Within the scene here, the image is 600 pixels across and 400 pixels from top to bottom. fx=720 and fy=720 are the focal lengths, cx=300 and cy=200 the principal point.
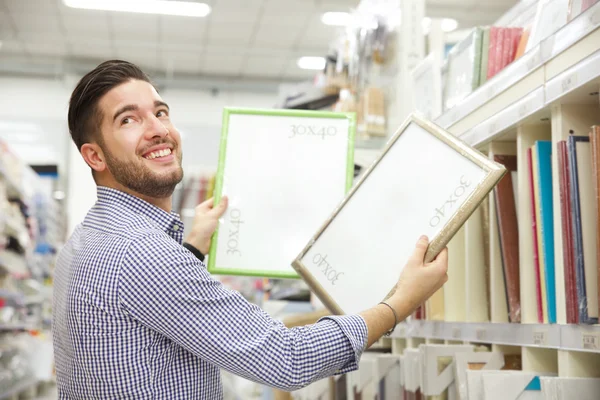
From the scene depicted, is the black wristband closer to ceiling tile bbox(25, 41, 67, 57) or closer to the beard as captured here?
the beard

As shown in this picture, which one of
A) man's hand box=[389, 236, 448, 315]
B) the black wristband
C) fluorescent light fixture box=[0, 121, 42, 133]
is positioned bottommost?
man's hand box=[389, 236, 448, 315]

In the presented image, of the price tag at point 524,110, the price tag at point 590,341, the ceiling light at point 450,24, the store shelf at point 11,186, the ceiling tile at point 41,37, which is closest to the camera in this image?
the price tag at point 590,341

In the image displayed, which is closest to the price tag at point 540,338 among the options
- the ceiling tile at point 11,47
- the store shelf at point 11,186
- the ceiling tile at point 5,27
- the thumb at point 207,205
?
the thumb at point 207,205

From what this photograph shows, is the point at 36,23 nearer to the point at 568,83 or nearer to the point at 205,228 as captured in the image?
the point at 205,228

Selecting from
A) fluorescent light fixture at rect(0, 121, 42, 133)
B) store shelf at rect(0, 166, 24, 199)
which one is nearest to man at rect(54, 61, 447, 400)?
store shelf at rect(0, 166, 24, 199)

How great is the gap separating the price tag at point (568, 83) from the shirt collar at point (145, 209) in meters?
0.89

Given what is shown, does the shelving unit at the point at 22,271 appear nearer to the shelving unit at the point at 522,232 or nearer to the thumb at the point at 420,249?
the shelving unit at the point at 522,232

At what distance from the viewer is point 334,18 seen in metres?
8.48

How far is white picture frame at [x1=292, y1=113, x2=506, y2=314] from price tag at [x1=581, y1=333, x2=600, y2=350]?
325 millimetres

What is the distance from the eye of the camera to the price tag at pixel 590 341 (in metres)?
1.32

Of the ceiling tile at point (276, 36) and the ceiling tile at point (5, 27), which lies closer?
the ceiling tile at point (5, 27)

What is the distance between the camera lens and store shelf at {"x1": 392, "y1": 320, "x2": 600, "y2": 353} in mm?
1377

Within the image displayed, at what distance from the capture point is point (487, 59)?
203cm

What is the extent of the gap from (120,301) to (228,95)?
9.97 meters
